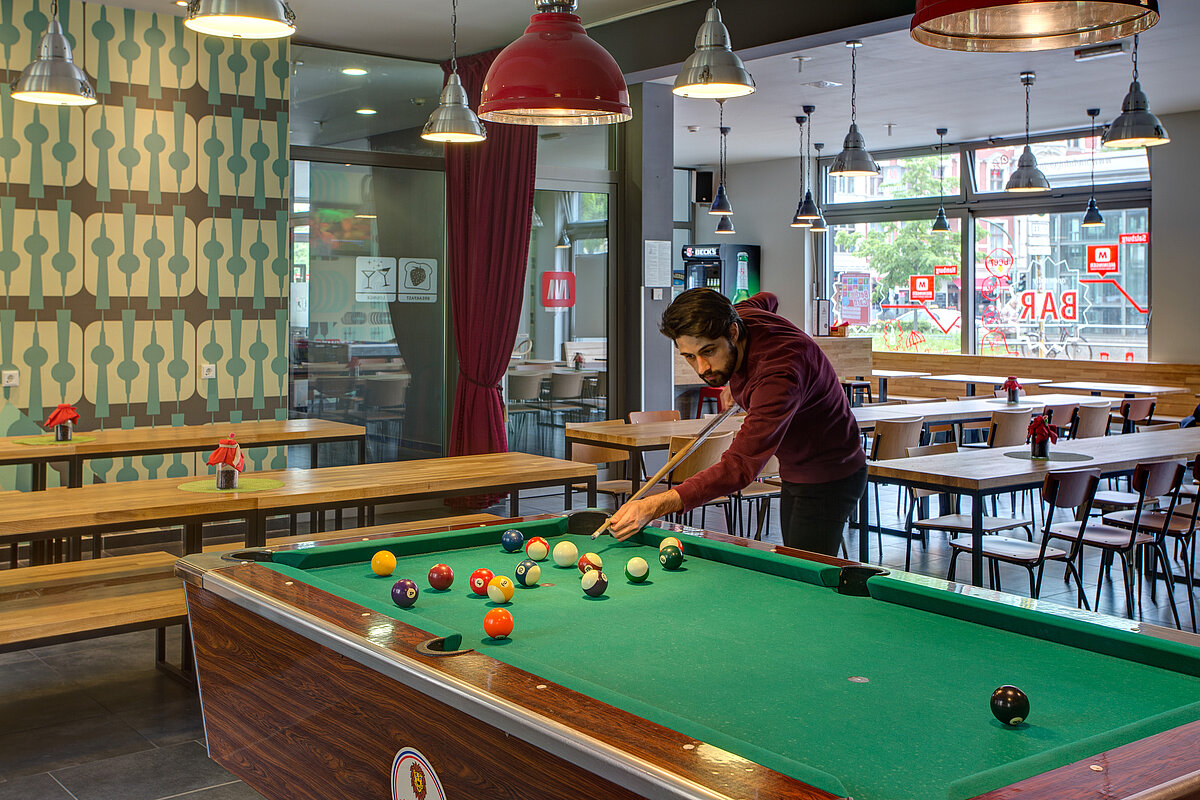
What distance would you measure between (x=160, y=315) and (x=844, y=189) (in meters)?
10.8

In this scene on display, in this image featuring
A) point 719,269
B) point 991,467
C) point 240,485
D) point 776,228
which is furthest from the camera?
point 776,228

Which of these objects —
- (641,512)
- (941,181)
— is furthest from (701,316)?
(941,181)

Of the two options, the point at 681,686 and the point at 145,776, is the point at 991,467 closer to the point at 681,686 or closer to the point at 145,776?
the point at 681,686

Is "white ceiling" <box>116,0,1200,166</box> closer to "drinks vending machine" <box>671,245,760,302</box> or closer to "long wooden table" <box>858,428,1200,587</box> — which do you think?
"drinks vending machine" <box>671,245,760,302</box>

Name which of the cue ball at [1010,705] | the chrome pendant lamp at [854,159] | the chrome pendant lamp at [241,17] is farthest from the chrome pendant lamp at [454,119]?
the cue ball at [1010,705]

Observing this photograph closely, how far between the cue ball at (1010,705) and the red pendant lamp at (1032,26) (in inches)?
45.6

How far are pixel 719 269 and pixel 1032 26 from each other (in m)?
13.3

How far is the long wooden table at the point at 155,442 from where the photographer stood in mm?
5121

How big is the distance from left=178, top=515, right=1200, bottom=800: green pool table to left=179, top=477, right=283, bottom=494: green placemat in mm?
1307

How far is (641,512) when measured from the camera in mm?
3127

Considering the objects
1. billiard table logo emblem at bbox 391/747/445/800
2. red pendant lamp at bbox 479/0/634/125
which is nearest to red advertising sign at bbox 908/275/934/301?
red pendant lamp at bbox 479/0/634/125

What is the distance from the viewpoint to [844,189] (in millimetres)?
15312

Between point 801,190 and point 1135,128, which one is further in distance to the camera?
point 801,190

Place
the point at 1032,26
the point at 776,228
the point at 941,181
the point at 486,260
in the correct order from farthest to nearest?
the point at 776,228
the point at 941,181
the point at 486,260
the point at 1032,26
